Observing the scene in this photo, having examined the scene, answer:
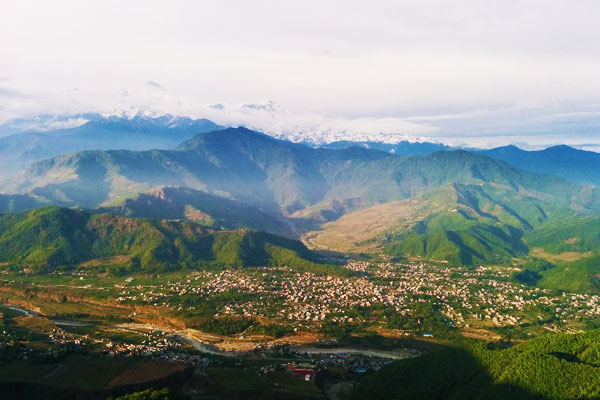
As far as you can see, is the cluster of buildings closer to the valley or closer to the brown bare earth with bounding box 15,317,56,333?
the valley

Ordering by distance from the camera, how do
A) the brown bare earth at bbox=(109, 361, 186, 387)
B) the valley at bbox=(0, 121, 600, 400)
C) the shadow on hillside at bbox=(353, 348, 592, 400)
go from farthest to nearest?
1. the valley at bbox=(0, 121, 600, 400)
2. the brown bare earth at bbox=(109, 361, 186, 387)
3. the shadow on hillside at bbox=(353, 348, 592, 400)

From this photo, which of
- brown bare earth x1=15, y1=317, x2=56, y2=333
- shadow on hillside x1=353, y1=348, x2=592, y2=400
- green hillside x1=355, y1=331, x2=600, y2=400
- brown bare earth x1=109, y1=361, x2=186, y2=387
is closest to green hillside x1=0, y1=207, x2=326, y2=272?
brown bare earth x1=15, y1=317, x2=56, y2=333

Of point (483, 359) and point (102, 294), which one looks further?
point (102, 294)

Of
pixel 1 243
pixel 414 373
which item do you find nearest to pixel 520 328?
pixel 414 373

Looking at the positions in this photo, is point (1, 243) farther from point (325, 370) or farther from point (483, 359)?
point (483, 359)

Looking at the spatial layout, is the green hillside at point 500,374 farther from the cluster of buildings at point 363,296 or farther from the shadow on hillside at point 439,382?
the cluster of buildings at point 363,296

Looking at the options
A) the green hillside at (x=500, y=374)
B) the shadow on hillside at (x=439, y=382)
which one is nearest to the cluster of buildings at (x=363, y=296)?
the shadow on hillside at (x=439, y=382)

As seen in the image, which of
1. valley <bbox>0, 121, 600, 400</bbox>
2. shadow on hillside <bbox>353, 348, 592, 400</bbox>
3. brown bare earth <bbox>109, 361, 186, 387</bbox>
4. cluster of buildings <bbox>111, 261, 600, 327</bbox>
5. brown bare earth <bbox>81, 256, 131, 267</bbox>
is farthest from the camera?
brown bare earth <bbox>81, 256, 131, 267</bbox>

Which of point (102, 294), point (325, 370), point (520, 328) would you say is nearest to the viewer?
A: point (325, 370)
